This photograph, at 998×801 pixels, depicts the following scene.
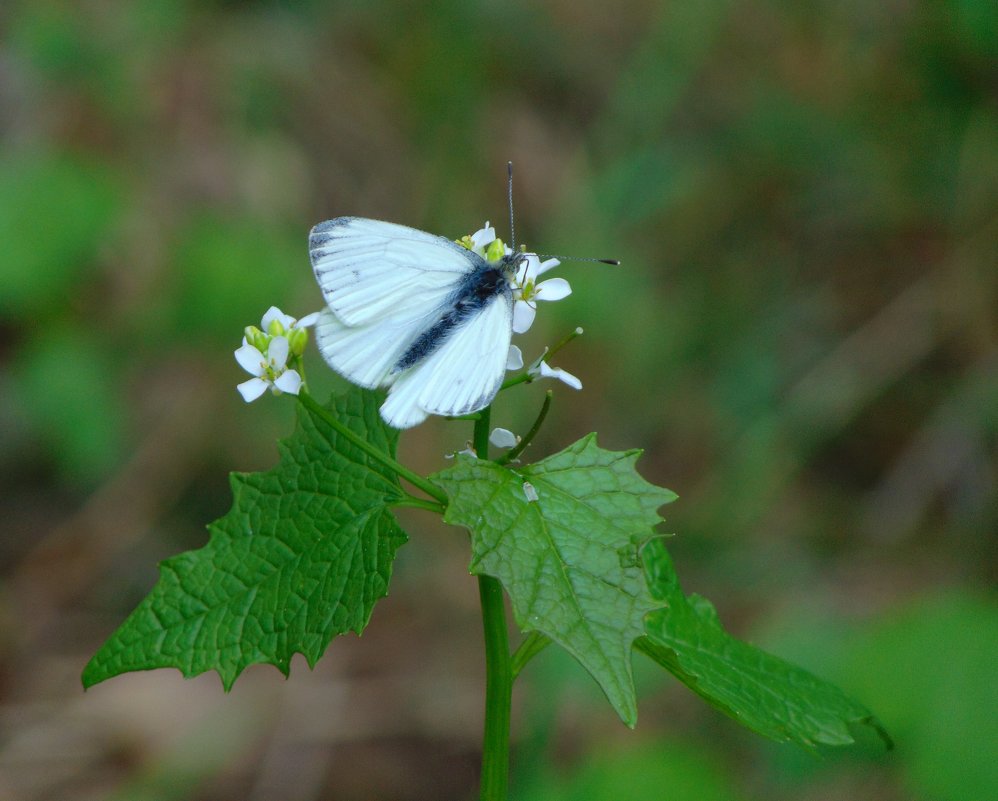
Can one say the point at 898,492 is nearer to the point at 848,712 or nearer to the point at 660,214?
the point at 660,214

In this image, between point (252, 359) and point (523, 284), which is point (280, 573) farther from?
point (523, 284)

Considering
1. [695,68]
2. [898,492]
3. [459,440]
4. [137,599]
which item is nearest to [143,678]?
[137,599]

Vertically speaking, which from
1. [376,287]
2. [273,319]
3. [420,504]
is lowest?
[420,504]

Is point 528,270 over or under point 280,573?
over

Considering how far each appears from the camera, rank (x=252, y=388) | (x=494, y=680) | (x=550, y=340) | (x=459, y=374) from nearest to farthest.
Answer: (x=494, y=680) → (x=459, y=374) → (x=252, y=388) → (x=550, y=340)

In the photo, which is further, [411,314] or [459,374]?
[411,314]

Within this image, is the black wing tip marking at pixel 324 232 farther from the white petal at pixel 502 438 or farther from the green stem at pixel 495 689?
the green stem at pixel 495 689

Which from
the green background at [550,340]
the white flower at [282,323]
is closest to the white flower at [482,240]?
the white flower at [282,323]

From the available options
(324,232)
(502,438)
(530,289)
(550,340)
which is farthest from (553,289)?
(550,340)
